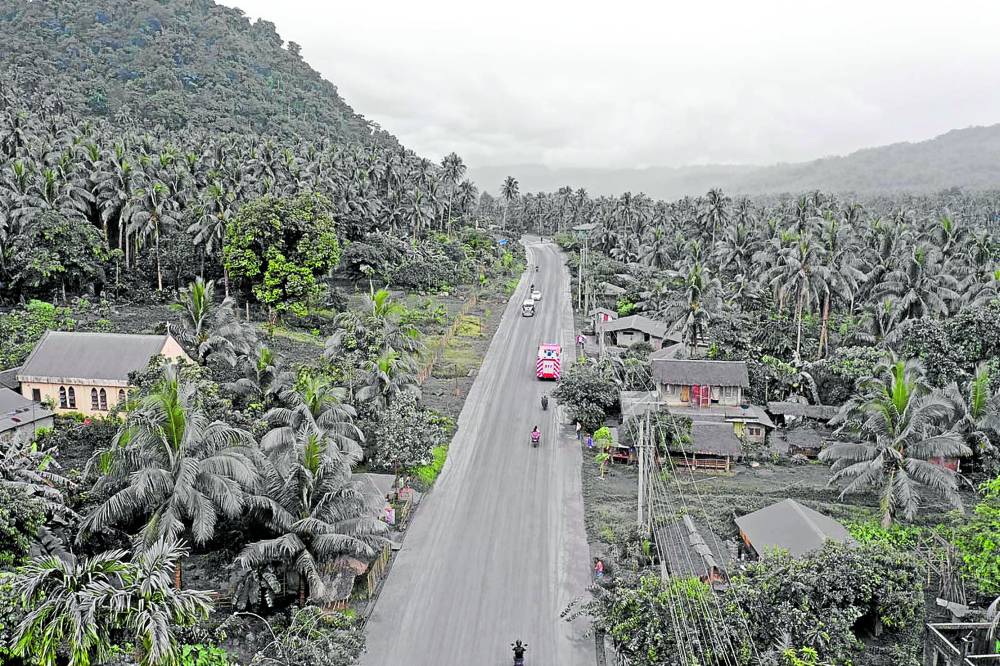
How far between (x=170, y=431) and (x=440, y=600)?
10.5 metres

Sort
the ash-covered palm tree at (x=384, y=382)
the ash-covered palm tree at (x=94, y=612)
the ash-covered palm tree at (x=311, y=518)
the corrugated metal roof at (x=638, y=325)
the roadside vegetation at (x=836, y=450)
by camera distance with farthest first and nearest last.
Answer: the corrugated metal roof at (x=638, y=325) < the ash-covered palm tree at (x=384, y=382) < the ash-covered palm tree at (x=311, y=518) < the roadside vegetation at (x=836, y=450) < the ash-covered palm tree at (x=94, y=612)

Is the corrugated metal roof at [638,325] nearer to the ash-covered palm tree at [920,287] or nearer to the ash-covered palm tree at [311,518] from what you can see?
the ash-covered palm tree at [920,287]

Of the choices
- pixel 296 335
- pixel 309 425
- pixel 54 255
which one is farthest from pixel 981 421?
pixel 54 255

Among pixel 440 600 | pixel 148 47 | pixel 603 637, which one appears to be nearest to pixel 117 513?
pixel 440 600

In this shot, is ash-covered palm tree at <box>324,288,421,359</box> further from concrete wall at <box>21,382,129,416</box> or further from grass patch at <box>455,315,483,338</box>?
grass patch at <box>455,315,483,338</box>

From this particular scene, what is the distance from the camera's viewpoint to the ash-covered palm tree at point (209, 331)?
40.1m

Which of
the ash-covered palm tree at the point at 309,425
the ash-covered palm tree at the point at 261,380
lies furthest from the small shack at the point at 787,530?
the ash-covered palm tree at the point at 261,380

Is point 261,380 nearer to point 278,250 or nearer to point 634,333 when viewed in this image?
point 278,250

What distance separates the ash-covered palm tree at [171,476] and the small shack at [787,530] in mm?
18017

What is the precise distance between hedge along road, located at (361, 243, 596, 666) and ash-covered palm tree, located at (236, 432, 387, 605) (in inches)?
120

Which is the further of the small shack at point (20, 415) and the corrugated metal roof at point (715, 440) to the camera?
the corrugated metal roof at point (715, 440)

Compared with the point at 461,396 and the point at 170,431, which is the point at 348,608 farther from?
the point at 461,396

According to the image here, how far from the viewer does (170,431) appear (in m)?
22.6

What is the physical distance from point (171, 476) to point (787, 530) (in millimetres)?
21502
